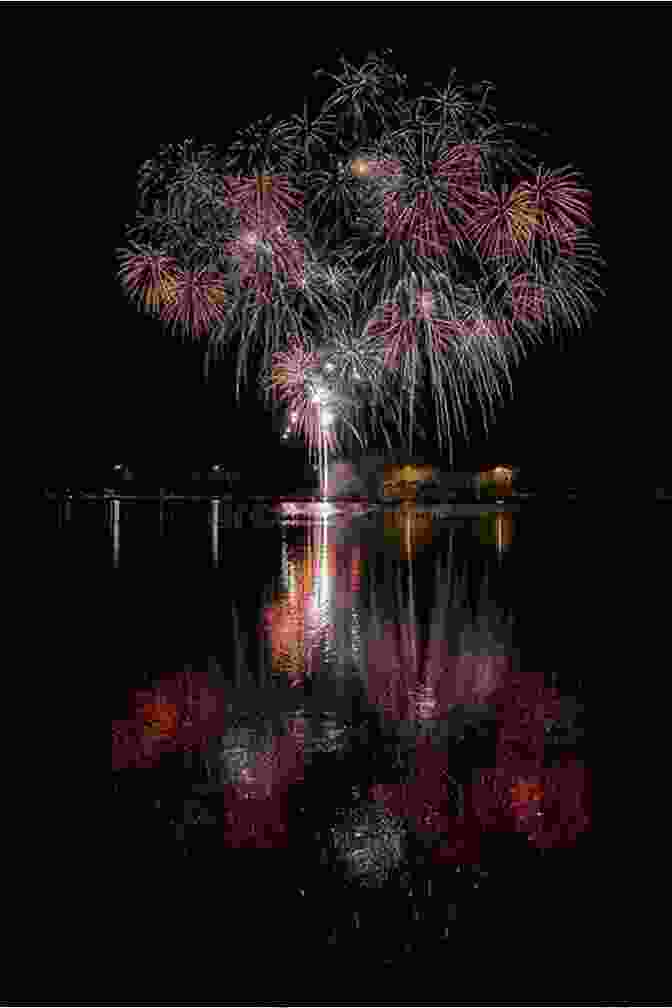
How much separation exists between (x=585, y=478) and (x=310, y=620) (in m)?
47.2

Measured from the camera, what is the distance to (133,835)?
4.44 meters

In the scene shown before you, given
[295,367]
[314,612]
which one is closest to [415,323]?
[295,367]

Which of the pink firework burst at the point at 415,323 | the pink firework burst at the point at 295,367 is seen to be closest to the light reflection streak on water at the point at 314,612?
the pink firework burst at the point at 415,323

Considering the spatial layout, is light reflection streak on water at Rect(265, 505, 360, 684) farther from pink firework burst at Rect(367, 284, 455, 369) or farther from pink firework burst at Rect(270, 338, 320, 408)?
pink firework burst at Rect(270, 338, 320, 408)

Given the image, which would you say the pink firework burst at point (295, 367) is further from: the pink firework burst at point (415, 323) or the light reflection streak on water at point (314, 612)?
the light reflection streak on water at point (314, 612)

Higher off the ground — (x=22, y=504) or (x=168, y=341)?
(x=168, y=341)

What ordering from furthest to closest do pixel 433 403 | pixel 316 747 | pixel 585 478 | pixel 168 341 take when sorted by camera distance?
pixel 168 341
pixel 433 403
pixel 585 478
pixel 316 747

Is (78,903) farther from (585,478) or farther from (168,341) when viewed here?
(168,341)

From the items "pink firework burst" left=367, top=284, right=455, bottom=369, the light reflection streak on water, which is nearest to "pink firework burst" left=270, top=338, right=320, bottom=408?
"pink firework burst" left=367, top=284, right=455, bottom=369

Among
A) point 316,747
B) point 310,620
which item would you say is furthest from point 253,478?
point 316,747

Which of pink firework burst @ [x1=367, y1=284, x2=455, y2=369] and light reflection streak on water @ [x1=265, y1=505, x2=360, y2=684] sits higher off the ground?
pink firework burst @ [x1=367, y1=284, x2=455, y2=369]

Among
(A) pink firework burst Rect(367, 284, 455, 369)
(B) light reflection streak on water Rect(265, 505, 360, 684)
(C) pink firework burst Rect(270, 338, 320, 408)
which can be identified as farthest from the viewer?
(C) pink firework burst Rect(270, 338, 320, 408)

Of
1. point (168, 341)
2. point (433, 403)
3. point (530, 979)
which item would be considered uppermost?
point (168, 341)

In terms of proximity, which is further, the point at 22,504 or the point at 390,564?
the point at 22,504
